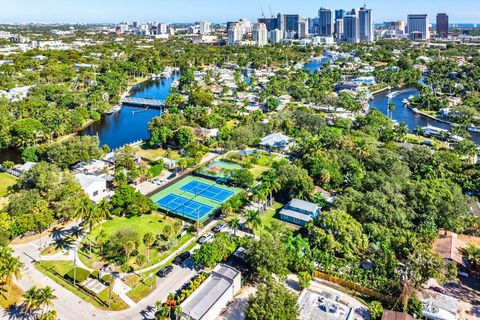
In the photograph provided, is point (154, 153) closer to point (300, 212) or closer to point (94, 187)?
point (94, 187)

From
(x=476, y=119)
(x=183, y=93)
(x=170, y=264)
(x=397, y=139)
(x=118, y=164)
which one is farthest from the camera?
(x=183, y=93)

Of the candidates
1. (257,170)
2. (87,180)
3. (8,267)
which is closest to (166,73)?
(257,170)

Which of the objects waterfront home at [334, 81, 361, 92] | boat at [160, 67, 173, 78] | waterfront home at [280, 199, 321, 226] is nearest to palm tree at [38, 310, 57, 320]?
waterfront home at [280, 199, 321, 226]

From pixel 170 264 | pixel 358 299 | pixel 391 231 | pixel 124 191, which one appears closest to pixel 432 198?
pixel 391 231

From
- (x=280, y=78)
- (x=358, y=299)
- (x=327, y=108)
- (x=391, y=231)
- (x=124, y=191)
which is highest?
(x=280, y=78)

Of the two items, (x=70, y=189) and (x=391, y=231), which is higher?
(x=70, y=189)

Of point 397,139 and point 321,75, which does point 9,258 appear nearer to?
point 397,139

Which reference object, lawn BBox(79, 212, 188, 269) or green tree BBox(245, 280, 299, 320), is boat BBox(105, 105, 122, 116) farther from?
green tree BBox(245, 280, 299, 320)
